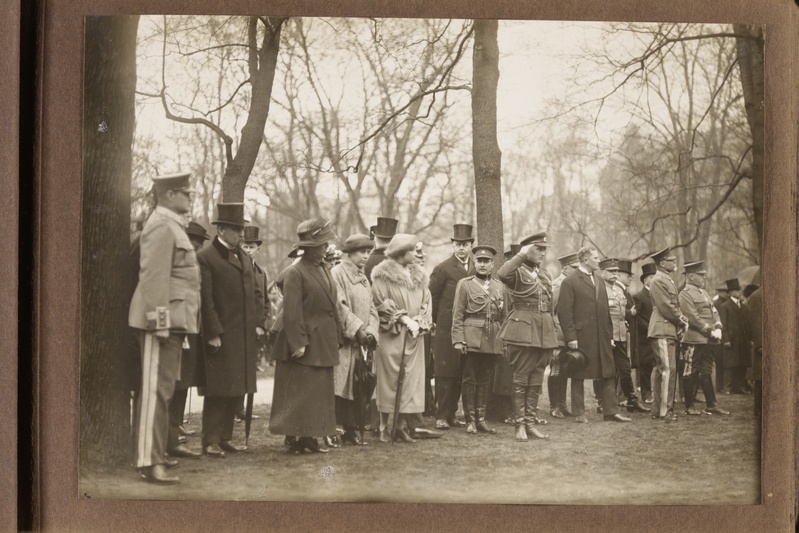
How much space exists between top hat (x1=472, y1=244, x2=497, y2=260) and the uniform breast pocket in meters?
0.43

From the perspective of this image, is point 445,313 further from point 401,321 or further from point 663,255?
point 663,255

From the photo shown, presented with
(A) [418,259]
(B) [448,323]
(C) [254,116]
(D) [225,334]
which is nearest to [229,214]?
(C) [254,116]

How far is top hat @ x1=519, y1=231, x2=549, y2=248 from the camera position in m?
5.29

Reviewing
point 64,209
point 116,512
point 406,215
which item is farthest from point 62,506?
point 406,215

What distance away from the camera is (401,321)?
17.3ft

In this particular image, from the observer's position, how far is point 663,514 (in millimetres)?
4996

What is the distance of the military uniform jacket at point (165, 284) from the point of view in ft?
16.1

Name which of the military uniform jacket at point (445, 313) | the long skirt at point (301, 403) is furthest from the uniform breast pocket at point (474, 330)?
the long skirt at point (301, 403)

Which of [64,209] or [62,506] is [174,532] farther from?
[64,209]

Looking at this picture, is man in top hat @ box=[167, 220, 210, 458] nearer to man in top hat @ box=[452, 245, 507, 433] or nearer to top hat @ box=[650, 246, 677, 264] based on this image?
man in top hat @ box=[452, 245, 507, 433]

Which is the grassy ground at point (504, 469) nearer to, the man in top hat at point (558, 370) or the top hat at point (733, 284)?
the man in top hat at point (558, 370)

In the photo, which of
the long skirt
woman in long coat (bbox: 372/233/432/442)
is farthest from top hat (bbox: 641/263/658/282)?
the long skirt

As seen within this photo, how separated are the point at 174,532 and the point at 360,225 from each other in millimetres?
2184

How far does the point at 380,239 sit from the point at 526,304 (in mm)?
1045
